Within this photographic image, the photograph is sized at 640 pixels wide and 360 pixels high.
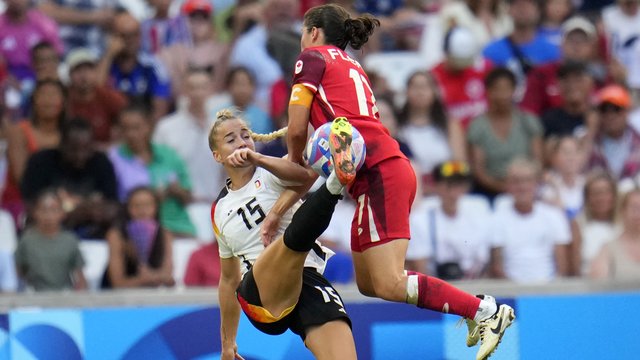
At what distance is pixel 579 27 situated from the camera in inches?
440

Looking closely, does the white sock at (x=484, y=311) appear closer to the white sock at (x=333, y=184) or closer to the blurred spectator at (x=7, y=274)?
the white sock at (x=333, y=184)

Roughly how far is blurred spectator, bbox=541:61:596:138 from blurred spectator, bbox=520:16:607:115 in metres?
0.13

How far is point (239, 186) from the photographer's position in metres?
6.25

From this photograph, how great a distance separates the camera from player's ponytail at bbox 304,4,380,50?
20.7ft

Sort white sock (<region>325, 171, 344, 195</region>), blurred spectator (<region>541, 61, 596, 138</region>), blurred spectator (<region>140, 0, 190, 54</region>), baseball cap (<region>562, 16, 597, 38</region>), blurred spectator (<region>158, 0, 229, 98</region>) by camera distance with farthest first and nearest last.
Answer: baseball cap (<region>562, 16, 597, 38</region>) → blurred spectator (<region>140, 0, 190, 54</region>) → blurred spectator (<region>158, 0, 229, 98</region>) → blurred spectator (<region>541, 61, 596, 138</region>) → white sock (<region>325, 171, 344, 195</region>)

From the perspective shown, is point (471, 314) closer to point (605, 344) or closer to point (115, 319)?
point (605, 344)

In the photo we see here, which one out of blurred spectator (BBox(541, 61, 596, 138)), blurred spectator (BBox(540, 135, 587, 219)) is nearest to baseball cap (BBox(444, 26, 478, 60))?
blurred spectator (BBox(541, 61, 596, 138))

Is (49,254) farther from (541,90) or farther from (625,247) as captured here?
(541,90)

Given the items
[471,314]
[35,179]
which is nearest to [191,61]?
[35,179]

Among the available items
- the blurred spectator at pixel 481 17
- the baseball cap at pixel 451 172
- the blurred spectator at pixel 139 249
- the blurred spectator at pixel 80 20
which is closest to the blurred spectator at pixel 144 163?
the blurred spectator at pixel 139 249

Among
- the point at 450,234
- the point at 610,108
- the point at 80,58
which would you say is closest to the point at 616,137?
the point at 610,108

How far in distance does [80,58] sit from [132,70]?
478 mm

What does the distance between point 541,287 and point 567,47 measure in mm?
4064

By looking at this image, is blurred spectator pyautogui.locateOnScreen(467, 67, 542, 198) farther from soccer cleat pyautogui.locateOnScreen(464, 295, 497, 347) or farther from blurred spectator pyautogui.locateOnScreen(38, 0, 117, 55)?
soccer cleat pyautogui.locateOnScreen(464, 295, 497, 347)
